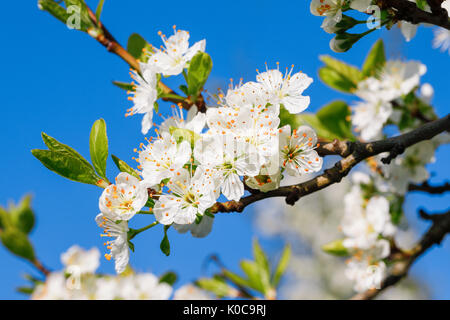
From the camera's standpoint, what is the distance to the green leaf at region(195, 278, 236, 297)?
2467 millimetres

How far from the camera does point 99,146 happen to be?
1210 millimetres

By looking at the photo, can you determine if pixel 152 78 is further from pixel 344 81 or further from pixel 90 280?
pixel 90 280

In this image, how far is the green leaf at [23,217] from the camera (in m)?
2.84

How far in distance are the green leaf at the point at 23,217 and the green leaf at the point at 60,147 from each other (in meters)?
1.89

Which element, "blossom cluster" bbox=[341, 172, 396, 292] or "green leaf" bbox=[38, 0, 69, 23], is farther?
"blossom cluster" bbox=[341, 172, 396, 292]

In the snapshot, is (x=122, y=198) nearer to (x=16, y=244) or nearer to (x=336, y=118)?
(x=336, y=118)

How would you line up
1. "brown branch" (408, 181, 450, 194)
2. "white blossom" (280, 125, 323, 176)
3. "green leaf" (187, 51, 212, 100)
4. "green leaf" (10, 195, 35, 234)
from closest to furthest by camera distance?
1. "white blossom" (280, 125, 323, 176)
2. "green leaf" (187, 51, 212, 100)
3. "brown branch" (408, 181, 450, 194)
4. "green leaf" (10, 195, 35, 234)

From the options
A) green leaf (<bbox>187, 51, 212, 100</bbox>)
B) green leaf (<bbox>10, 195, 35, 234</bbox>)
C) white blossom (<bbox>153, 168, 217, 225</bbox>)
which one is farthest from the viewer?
green leaf (<bbox>10, 195, 35, 234</bbox>)

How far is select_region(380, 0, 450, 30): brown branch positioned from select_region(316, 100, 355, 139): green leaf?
88 cm

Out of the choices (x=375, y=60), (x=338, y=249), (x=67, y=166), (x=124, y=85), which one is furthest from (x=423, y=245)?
(x=67, y=166)

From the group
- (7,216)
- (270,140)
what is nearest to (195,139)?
(270,140)

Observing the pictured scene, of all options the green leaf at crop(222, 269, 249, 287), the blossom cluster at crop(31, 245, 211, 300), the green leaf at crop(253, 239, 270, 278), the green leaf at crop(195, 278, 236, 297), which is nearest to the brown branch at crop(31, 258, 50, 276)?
the blossom cluster at crop(31, 245, 211, 300)

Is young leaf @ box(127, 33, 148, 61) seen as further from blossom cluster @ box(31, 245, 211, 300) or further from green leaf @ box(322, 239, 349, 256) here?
green leaf @ box(322, 239, 349, 256)
